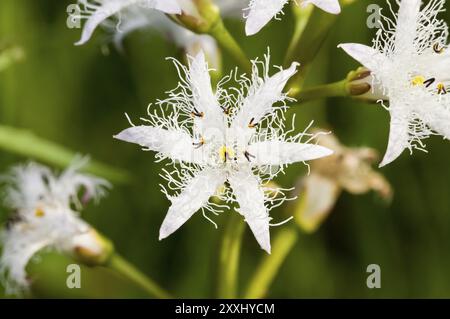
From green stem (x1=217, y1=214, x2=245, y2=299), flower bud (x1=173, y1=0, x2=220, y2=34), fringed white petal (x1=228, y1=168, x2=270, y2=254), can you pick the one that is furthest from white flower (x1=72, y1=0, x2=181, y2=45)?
green stem (x1=217, y1=214, x2=245, y2=299)

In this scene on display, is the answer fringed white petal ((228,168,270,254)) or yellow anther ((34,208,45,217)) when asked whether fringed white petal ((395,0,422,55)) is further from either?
yellow anther ((34,208,45,217))

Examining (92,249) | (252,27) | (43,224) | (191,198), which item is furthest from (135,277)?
(252,27)

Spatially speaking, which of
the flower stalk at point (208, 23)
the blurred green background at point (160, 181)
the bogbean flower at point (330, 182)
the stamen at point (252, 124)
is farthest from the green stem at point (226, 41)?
the blurred green background at point (160, 181)

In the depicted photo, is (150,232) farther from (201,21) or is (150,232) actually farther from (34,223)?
(201,21)

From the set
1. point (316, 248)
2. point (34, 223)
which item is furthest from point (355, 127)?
point (34, 223)

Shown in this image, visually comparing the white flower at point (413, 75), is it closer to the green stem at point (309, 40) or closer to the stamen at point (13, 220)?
the green stem at point (309, 40)

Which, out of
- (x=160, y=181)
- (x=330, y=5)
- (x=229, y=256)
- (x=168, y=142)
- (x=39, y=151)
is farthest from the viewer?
(x=160, y=181)

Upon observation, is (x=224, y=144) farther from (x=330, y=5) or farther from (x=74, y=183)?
(x=74, y=183)
